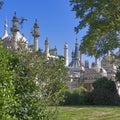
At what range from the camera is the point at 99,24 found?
14883 mm

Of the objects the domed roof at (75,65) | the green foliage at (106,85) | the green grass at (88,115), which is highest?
the domed roof at (75,65)

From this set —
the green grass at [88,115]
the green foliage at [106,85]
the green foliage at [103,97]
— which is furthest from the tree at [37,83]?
the green foliage at [106,85]

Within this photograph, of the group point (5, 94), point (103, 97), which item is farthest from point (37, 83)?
point (103, 97)

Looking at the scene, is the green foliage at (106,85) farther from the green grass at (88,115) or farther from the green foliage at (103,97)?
the green grass at (88,115)

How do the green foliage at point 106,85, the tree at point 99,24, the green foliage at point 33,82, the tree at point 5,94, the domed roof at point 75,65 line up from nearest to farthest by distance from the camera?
the tree at point 5,94 → the green foliage at point 33,82 → the tree at point 99,24 → the green foliage at point 106,85 → the domed roof at point 75,65

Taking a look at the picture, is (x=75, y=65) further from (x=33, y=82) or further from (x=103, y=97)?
(x=33, y=82)

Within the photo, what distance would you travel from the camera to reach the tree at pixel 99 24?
13.9 m

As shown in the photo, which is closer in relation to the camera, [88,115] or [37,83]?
[37,83]

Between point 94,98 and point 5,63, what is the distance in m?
36.7

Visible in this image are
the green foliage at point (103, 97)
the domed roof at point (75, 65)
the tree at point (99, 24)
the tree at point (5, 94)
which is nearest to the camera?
the tree at point (5, 94)

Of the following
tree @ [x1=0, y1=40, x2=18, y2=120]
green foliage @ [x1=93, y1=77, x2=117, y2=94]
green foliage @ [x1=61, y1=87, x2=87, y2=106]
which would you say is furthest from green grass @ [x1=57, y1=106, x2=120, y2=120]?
green foliage @ [x1=93, y1=77, x2=117, y2=94]

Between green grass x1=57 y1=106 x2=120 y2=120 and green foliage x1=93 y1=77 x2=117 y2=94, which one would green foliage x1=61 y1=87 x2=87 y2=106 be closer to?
green foliage x1=93 y1=77 x2=117 y2=94

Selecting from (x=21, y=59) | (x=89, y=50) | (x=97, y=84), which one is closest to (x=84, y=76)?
(x=97, y=84)

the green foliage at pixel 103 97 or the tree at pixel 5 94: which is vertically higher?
the green foliage at pixel 103 97
